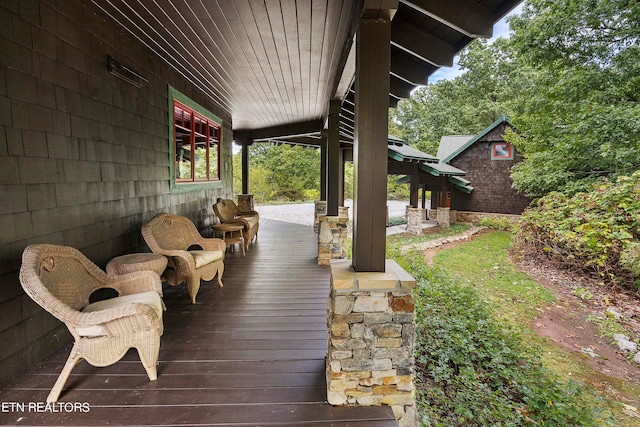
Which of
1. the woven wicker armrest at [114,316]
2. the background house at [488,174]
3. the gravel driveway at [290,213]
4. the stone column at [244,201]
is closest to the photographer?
the woven wicker armrest at [114,316]

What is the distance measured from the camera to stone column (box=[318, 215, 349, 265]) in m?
5.24

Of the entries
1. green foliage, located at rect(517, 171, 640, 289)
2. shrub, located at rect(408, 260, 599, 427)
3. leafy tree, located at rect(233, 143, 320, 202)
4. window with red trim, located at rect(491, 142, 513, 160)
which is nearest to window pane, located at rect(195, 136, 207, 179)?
shrub, located at rect(408, 260, 599, 427)

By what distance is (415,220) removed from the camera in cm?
1293

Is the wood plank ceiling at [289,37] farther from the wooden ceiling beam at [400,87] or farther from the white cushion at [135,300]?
the white cushion at [135,300]

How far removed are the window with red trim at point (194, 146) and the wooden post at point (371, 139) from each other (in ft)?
11.5

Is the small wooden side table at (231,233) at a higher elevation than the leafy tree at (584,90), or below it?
below

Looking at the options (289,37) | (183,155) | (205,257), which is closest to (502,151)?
(183,155)

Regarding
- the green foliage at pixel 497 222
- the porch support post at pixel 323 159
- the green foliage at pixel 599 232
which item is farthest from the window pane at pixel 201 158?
the green foliage at pixel 497 222

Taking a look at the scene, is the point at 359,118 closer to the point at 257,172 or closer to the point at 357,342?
the point at 357,342

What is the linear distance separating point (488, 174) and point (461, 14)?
48.2 ft

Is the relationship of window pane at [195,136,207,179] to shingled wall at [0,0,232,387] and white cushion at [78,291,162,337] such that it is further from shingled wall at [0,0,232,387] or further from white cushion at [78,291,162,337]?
white cushion at [78,291,162,337]

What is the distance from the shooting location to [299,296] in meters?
3.88

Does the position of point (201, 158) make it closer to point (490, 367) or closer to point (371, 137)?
point (371, 137)

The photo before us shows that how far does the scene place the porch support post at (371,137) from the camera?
218 cm
